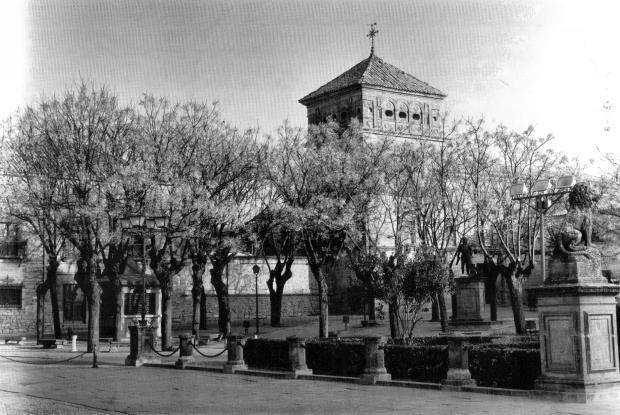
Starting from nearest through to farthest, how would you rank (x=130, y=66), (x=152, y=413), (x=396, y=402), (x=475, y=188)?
1. (x=152, y=413)
2. (x=396, y=402)
3. (x=130, y=66)
4. (x=475, y=188)

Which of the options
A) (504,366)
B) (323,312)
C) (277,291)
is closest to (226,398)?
(504,366)

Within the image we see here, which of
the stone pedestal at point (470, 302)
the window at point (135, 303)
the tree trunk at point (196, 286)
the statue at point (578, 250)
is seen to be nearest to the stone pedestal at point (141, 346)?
the tree trunk at point (196, 286)

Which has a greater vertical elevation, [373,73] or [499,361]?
[373,73]

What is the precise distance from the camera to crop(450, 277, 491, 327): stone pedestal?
35906 millimetres

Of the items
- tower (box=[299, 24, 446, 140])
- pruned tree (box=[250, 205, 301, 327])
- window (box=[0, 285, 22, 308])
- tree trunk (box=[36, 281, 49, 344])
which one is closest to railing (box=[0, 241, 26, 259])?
window (box=[0, 285, 22, 308])

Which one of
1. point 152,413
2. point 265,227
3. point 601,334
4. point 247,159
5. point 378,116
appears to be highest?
point 378,116

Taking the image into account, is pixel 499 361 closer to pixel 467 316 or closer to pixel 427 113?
pixel 467 316

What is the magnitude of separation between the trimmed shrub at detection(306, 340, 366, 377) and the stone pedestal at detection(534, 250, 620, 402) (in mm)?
5705

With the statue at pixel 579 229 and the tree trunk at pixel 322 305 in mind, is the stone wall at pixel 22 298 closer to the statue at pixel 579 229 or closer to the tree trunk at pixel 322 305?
the tree trunk at pixel 322 305

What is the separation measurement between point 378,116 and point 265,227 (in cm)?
2568

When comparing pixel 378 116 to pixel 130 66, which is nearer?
pixel 130 66

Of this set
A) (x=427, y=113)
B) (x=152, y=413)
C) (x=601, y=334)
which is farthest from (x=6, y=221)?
(x=427, y=113)

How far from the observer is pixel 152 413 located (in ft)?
47.8

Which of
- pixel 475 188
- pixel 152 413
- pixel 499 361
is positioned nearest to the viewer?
pixel 152 413
